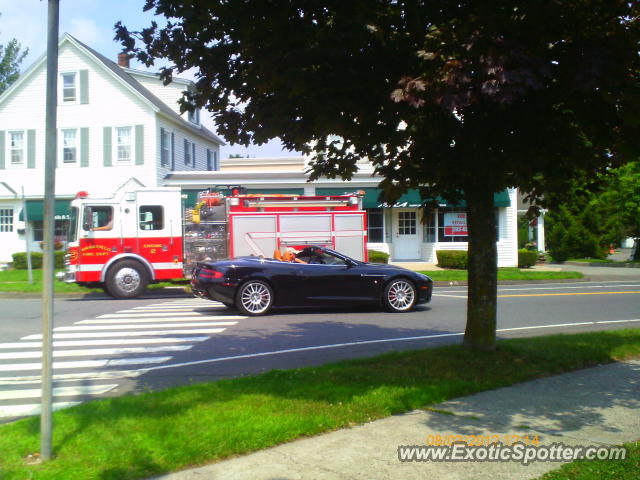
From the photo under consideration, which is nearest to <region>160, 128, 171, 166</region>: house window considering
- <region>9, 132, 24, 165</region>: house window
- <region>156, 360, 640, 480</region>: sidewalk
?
<region>9, 132, 24, 165</region>: house window

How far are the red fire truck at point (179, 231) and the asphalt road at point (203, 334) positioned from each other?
2.73 ft

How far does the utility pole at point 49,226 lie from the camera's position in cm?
450

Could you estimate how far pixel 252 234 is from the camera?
1686 centimetres

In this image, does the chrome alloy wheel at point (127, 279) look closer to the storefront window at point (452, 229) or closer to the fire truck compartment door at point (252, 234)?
the fire truck compartment door at point (252, 234)

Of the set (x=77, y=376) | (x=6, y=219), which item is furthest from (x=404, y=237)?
(x=77, y=376)

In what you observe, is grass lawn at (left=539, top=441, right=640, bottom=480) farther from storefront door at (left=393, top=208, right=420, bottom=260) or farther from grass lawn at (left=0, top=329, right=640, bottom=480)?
storefront door at (left=393, top=208, right=420, bottom=260)

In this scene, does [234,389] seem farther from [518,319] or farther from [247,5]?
[518,319]

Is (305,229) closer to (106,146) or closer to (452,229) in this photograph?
(452,229)

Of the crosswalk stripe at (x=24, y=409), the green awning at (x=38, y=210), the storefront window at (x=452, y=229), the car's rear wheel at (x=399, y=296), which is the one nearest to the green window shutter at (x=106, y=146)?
the green awning at (x=38, y=210)

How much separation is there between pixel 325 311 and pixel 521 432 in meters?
8.84

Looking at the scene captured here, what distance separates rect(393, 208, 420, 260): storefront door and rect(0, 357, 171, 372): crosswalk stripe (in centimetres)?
2042

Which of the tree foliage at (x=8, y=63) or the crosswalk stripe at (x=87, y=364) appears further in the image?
the tree foliage at (x=8, y=63)

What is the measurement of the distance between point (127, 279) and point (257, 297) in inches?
208

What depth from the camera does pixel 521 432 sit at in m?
5.15
